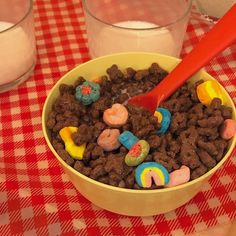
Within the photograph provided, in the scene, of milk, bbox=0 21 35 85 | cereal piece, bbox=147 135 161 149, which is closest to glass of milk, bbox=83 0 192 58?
milk, bbox=0 21 35 85

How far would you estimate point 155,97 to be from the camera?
0.51 metres

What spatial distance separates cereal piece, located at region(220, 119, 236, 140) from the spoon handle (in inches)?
3.0

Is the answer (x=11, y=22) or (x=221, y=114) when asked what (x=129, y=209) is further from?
(x=11, y=22)

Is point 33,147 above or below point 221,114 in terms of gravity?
below

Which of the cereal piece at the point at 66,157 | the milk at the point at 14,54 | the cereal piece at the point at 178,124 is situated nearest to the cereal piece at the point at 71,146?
the cereal piece at the point at 66,157

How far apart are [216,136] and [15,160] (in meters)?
0.28

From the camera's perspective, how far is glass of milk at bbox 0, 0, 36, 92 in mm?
605

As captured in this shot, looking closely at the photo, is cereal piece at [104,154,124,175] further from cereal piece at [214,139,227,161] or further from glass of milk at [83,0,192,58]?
glass of milk at [83,0,192,58]

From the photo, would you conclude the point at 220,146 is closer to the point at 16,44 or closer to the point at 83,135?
the point at 83,135

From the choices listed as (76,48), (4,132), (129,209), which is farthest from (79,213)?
(76,48)

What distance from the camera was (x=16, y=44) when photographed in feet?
2.02

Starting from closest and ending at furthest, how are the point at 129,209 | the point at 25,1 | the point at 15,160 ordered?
the point at 129,209
the point at 15,160
the point at 25,1

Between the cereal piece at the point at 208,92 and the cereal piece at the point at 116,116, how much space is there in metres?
0.10

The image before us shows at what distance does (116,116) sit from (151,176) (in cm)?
9
